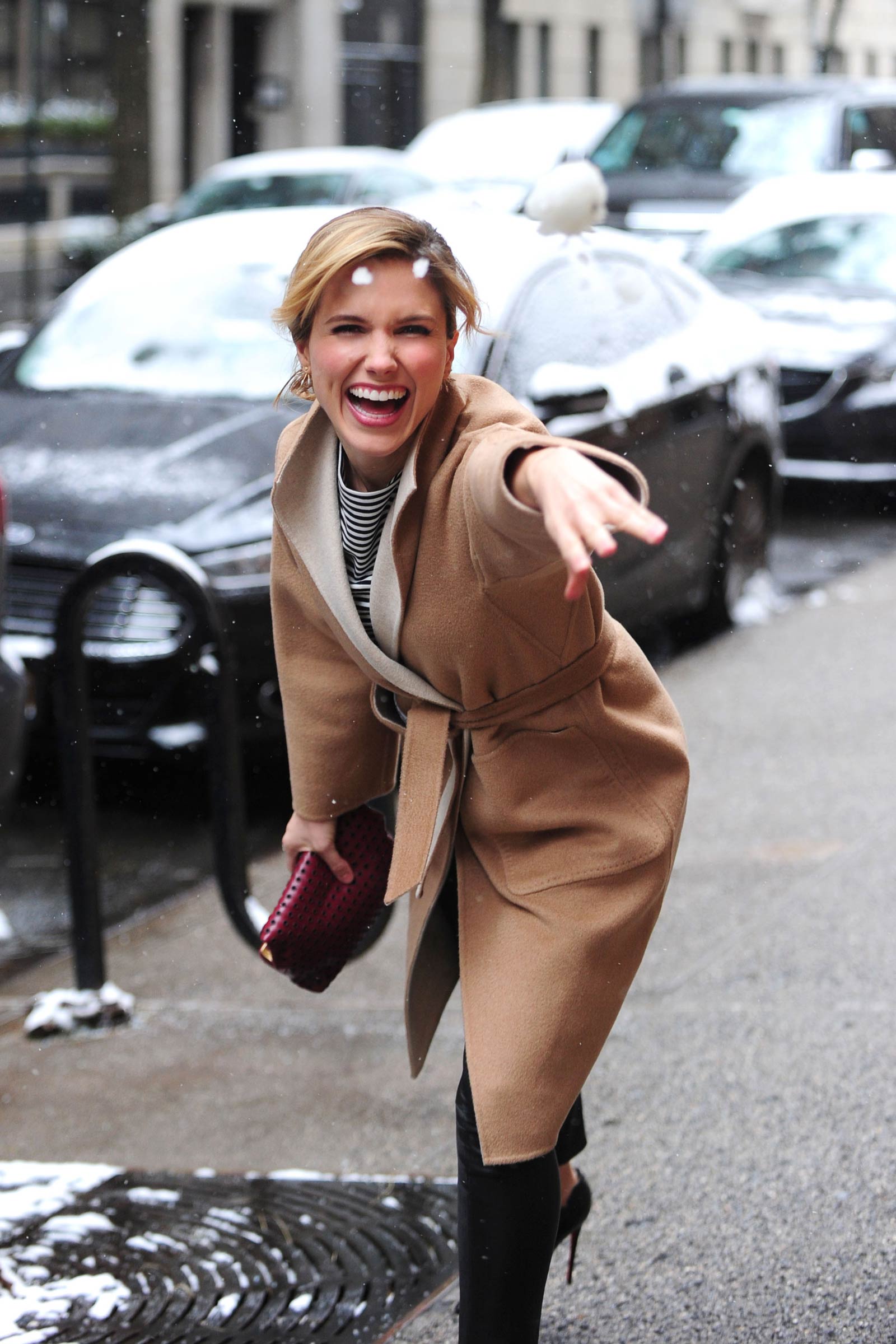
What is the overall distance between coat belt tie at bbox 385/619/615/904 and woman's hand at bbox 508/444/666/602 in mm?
355

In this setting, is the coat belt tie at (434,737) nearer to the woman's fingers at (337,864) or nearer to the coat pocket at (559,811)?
the coat pocket at (559,811)

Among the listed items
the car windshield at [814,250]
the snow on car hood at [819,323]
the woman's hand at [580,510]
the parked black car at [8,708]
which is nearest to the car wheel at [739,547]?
the snow on car hood at [819,323]

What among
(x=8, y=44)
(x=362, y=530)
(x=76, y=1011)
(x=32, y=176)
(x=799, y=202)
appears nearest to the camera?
(x=362, y=530)

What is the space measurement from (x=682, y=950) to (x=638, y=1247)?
134cm

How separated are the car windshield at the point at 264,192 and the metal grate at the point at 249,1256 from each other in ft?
9.14

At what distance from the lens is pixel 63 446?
213 inches

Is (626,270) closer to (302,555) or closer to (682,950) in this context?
(682,950)

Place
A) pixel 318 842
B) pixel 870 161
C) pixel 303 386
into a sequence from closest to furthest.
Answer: pixel 303 386 → pixel 318 842 → pixel 870 161

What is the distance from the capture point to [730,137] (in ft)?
16.4

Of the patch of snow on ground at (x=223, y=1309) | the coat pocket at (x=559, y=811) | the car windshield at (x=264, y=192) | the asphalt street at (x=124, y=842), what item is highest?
the car windshield at (x=264, y=192)

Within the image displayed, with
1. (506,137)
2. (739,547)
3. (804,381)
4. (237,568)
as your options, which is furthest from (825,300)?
(237,568)

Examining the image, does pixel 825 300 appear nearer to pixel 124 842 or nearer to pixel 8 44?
pixel 124 842

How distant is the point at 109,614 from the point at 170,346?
77 centimetres

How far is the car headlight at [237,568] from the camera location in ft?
16.4
